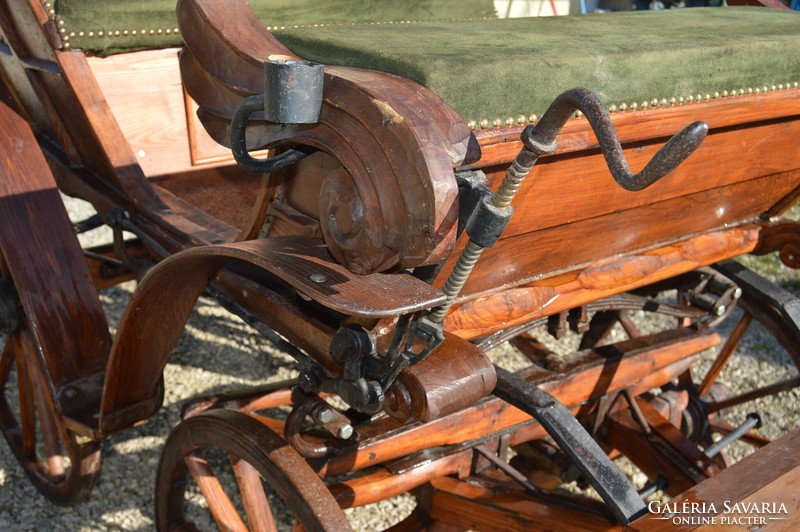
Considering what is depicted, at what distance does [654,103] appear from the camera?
152 centimetres

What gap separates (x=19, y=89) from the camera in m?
2.31

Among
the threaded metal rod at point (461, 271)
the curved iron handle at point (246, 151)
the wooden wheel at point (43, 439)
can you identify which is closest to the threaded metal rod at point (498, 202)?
the threaded metal rod at point (461, 271)

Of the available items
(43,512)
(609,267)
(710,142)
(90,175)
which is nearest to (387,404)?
(609,267)

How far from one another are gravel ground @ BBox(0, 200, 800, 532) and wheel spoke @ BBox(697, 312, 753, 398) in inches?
16.6

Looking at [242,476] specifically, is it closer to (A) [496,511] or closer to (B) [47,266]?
(A) [496,511]

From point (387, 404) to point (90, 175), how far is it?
1426 millimetres

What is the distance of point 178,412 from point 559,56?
6.77ft

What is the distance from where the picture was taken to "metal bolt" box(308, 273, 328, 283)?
1.16 m

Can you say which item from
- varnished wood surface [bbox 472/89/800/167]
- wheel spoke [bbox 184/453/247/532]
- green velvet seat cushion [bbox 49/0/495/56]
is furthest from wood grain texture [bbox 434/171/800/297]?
green velvet seat cushion [bbox 49/0/495/56]

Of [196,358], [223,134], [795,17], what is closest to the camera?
[223,134]

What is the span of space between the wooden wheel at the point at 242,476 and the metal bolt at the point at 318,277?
467mm

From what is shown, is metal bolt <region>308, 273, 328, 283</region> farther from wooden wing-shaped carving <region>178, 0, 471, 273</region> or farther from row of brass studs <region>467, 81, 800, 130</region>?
row of brass studs <region>467, 81, 800, 130</region>

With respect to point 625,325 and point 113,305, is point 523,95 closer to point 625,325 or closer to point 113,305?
point 625,325

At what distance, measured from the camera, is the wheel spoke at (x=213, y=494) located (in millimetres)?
1743
